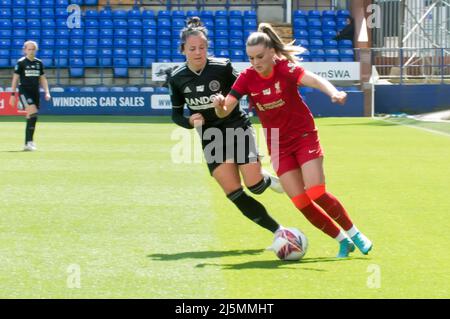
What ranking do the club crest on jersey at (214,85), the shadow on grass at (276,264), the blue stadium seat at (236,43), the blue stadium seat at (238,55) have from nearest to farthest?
the shadow on grass at (276,264), the club crest on jersey at (214,85), the blue stadium seat at (238,55), the blue stadium seat at (236,43)

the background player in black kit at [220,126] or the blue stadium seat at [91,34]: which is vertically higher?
the blue stadium seat at [91,34]

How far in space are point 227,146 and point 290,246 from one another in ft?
4.36

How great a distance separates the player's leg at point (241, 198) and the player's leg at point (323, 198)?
2.33 ft

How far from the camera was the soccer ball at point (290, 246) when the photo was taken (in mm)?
8656

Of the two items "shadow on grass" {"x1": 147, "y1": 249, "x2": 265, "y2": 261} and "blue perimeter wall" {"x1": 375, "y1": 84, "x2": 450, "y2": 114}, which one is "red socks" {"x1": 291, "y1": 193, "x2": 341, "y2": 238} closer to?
"shadow on grass" {"x1": 147, "y1": 249, "x2": 265, "y2": 261}

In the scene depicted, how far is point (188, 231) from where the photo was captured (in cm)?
1040

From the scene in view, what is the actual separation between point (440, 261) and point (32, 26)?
31.4 metres

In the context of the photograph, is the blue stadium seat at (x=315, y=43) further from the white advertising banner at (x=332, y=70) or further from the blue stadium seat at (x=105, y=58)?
the blue stadium seat at (x=105, y=58)

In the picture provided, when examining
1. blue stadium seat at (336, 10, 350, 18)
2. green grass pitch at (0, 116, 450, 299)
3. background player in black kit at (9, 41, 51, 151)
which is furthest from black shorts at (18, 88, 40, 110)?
blue stadium seat at (336, 10, 350, 18)

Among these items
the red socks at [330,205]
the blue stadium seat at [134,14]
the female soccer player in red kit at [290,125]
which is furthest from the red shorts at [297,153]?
the blue stadium seat at [134,14]

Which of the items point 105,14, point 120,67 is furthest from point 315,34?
point 105,14
